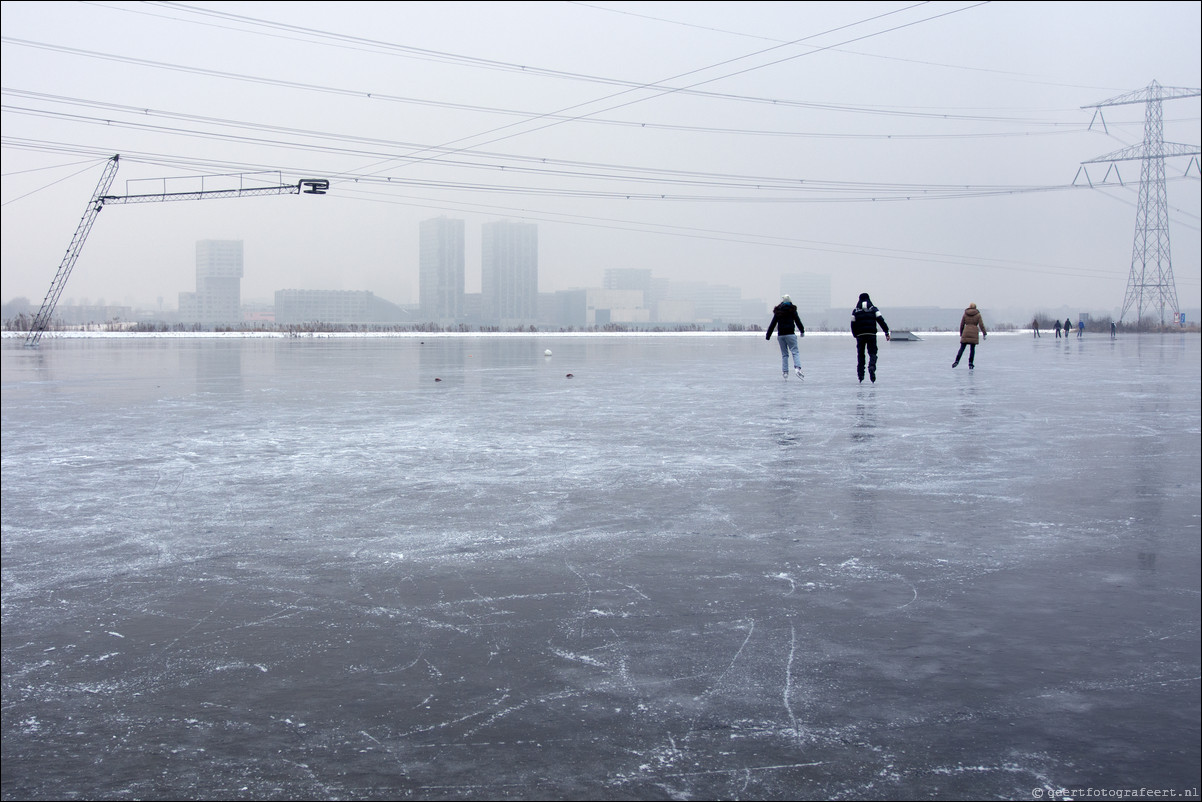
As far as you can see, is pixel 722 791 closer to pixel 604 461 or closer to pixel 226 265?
pixel 604 461

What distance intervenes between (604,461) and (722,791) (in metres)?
6.34

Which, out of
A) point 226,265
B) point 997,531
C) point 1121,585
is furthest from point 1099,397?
point 226,265

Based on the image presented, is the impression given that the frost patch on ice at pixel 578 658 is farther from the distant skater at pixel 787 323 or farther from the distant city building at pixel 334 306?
the distant city building at pixel 334 306

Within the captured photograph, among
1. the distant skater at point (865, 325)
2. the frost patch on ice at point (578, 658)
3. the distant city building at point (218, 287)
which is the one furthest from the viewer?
the distant city building at point (218, 287)

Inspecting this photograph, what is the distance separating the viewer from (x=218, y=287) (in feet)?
436

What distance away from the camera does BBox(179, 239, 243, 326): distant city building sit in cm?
13062

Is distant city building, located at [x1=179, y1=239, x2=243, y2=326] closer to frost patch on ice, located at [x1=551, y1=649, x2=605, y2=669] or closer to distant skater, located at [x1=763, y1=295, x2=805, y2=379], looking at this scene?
distant skater, located at [x1=763, y1=295, x2=805, y2=379]

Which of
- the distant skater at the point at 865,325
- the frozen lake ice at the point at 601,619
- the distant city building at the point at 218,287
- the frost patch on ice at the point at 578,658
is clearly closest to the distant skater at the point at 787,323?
the distant skater at the point at 865,325

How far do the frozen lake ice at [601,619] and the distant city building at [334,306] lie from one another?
13788 centimetres

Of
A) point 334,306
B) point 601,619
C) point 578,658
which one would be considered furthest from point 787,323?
point 334,306

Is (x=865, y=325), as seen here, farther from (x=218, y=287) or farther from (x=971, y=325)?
(x=218, y=287)

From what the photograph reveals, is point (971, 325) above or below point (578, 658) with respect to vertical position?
above

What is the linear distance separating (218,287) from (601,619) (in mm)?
141924

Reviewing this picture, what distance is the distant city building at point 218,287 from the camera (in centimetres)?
13062
